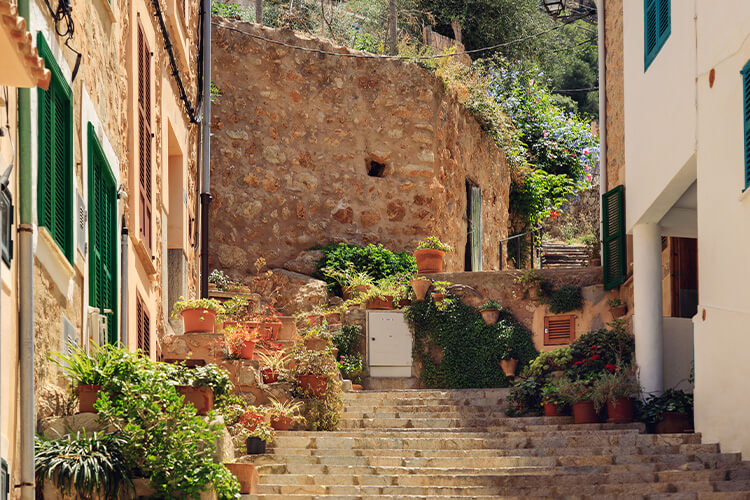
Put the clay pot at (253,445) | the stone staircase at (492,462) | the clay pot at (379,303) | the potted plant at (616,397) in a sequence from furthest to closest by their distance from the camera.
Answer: the clay pot at (379,303)
the potted plant at (616,397)
the clay pot at (253,445)
the stone staircase at (492,462)

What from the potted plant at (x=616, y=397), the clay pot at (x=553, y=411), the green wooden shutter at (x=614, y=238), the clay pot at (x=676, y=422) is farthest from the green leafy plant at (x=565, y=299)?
the clay pot at (x=676, y=422)

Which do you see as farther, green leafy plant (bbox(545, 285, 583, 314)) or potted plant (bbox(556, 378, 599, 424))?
green leafy plant (bbox(545, 285, 583, 314))

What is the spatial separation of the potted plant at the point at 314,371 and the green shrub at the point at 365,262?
6155 millimetres

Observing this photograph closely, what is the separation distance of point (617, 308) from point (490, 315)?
6.06ft

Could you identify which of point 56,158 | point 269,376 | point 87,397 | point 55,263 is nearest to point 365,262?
point 269,376

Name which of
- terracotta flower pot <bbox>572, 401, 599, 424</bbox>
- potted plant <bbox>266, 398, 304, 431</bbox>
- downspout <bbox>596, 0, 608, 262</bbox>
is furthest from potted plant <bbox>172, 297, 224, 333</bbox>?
downspout <bbox>596, 0, 608, 262</bbox>

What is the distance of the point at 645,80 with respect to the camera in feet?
47.1

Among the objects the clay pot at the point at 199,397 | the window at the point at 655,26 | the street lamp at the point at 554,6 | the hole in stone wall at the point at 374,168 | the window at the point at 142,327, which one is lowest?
the clay pot at the point at 199,397

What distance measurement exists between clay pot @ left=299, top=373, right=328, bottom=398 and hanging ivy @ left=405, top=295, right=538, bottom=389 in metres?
4.19

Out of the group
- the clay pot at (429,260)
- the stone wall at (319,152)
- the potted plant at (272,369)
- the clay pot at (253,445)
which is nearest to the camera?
the clay pot at (253,445)

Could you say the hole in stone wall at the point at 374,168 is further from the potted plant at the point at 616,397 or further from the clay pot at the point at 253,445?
the clay pot at the point at 253,445

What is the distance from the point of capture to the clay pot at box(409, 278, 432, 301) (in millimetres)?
17656

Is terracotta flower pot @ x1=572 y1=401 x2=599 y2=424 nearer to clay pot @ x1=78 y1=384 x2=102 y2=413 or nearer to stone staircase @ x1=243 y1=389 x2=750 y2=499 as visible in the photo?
stone staircase @ x1=243 y1=389 x2=750 y2=499

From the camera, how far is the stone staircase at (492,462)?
9.94 metres
